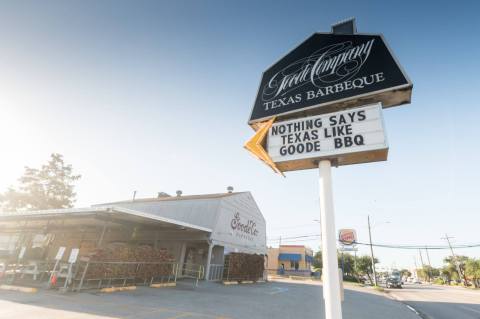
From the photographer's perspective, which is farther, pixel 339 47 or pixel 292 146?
pixel 339 47

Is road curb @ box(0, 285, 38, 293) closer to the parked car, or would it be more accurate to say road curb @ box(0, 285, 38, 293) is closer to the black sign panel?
the black sign panel

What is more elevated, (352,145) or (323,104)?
(323,104)

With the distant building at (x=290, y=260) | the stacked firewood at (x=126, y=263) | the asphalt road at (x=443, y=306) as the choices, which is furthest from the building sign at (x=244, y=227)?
the distant building at (x=290, y=260)

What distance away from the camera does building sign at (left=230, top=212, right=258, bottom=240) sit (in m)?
22.4

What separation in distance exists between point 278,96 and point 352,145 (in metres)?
1.88

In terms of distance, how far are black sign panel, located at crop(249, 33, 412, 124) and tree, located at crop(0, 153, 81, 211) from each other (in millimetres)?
43885

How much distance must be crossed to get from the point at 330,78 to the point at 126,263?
13.0 metres

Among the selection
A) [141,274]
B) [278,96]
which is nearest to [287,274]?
[141,274]

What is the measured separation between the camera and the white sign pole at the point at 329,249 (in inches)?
139

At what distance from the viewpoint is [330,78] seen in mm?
4660

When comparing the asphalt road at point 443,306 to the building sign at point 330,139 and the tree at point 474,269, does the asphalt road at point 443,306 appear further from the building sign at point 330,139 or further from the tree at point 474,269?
the tree at point 474,269

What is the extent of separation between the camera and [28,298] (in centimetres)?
842

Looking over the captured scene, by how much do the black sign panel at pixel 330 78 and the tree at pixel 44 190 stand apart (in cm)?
4389

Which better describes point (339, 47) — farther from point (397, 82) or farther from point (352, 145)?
point (352, 145)
